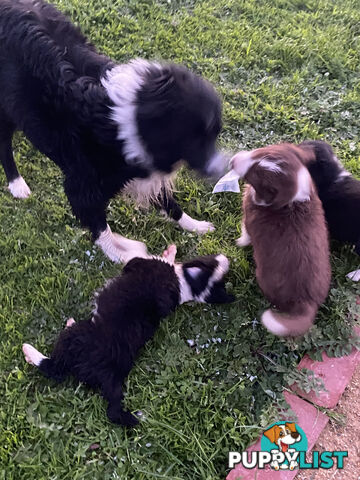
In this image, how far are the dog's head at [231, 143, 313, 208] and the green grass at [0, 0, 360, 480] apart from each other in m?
0.63

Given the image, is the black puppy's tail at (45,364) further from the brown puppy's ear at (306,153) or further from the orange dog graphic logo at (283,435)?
the brown puppy's ear at (306,153)

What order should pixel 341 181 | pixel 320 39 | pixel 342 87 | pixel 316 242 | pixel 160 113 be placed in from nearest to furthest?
pixel 160 113
pixel 316 242
pixel 341 181
pixel 342 87
pixel 320 39

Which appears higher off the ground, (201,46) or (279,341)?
(201,46)

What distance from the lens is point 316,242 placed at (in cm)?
230

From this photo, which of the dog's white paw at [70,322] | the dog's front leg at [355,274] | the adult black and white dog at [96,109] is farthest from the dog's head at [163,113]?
the dog's front leg at [355,274]

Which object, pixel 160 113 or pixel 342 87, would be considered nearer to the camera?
pixel 160 113

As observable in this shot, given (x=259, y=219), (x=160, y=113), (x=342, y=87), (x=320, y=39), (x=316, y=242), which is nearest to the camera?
(x=160, y=113)

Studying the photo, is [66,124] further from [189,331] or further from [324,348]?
[324,348]

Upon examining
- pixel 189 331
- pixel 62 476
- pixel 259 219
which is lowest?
pixel 62 476

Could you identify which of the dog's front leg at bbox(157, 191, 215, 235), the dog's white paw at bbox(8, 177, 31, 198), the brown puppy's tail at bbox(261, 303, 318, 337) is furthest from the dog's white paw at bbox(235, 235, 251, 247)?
the dog's white paw at bbox(8, 177, 31, 198)

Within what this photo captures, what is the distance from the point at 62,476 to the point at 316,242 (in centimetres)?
171

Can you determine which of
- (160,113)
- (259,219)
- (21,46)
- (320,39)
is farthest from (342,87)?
(21,46)

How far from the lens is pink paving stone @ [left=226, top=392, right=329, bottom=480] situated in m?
2.09

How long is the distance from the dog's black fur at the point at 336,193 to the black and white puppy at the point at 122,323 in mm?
799
